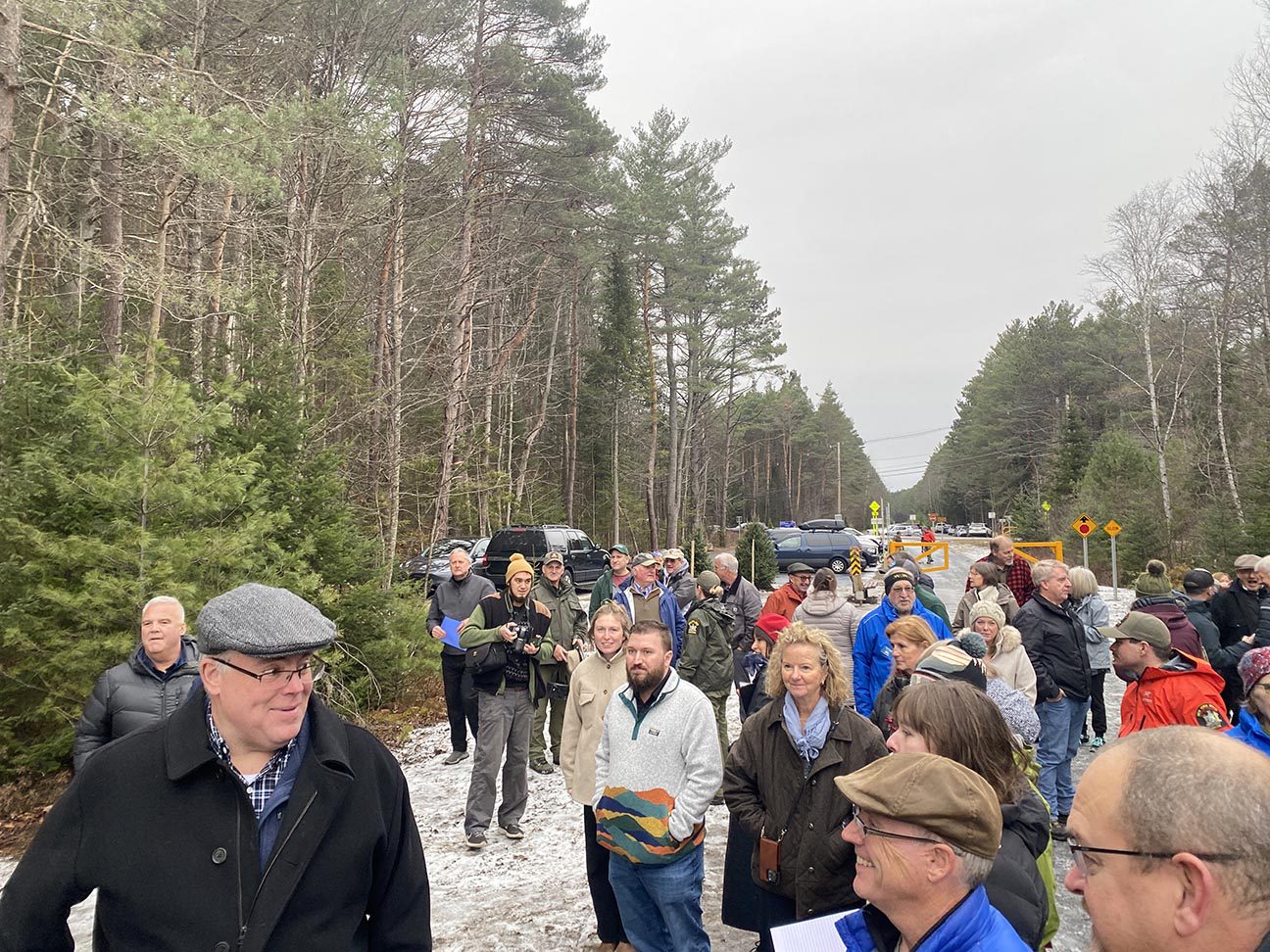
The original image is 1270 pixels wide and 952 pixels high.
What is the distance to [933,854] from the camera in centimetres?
185

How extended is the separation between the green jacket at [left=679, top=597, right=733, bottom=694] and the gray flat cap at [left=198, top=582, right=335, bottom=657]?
4892 millimetres

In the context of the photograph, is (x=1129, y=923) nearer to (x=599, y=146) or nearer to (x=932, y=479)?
(x=599, y=146)

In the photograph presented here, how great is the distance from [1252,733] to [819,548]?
97.4 feet

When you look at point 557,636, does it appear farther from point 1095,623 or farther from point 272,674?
point 272,674

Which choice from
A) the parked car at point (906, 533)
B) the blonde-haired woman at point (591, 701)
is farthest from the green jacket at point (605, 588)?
the parked car at point (906, 533)

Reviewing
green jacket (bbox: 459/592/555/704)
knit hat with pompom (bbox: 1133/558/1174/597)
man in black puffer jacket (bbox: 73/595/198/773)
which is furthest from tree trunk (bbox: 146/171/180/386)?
knit hat with pompom (bbox: 1133/558/1174/597)

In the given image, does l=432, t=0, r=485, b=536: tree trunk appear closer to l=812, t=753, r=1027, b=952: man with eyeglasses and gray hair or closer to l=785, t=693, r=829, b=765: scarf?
l=785, t=693, r=829, b=765: scarf

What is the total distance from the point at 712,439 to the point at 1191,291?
31923 mm

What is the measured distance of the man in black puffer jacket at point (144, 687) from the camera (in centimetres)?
424

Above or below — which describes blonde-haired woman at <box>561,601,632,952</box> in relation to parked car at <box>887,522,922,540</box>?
above

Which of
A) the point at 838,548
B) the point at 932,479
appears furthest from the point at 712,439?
the point at 932,479

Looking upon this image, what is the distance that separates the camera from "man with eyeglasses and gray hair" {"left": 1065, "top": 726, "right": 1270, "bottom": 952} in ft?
3.90

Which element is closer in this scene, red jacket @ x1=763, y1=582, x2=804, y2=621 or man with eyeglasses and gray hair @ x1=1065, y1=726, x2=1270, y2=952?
man with eyeglasses and gray hair @ x1=1065, y1=726, x2=1270, y2=952

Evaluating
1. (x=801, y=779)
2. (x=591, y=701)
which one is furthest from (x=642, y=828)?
(x=591, y=701)
